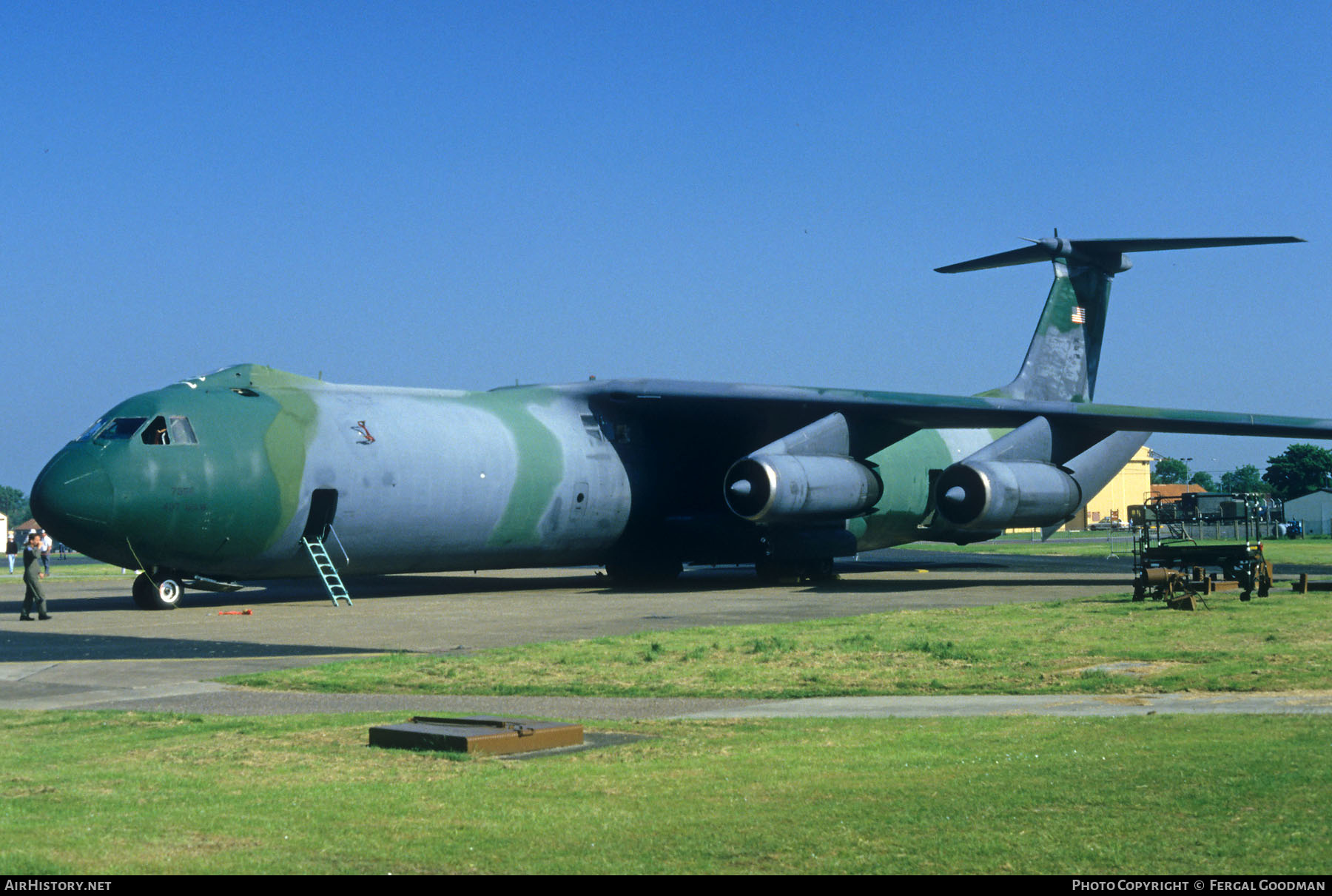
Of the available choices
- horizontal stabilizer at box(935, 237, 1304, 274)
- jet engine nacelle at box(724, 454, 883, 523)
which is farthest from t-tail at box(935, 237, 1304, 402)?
jet engine nacelle at box(724, 454, 883, 523)

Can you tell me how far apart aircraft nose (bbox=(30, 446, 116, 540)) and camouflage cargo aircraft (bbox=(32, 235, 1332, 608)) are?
0.11 ft

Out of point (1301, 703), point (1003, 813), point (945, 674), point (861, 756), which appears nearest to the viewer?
point (1003, 813)

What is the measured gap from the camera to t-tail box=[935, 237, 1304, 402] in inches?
1383

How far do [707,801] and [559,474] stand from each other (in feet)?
66.3

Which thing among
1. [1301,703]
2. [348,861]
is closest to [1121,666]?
[1301,703]

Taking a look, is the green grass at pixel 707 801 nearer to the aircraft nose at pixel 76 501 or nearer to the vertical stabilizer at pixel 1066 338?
the aircraft nose at pixel 76 501

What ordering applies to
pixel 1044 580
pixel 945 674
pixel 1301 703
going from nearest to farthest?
pixel 1301 703, pixel 945 674, pixel 1044 580

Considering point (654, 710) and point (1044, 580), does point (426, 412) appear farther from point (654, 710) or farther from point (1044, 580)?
point (654, 710)

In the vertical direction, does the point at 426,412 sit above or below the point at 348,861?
above

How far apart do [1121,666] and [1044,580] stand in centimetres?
1657

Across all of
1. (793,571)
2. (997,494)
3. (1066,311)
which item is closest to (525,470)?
(793,571)

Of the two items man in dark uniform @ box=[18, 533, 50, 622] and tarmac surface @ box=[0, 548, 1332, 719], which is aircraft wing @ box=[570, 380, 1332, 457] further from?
man in dark uniform @ box=[18, 533, 50, 622]

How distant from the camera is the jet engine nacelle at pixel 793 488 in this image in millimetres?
26172

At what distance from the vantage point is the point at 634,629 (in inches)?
712
